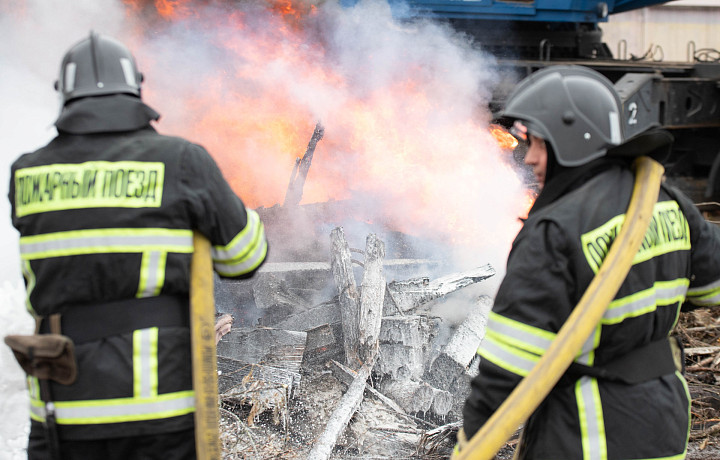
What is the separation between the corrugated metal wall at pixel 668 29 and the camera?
16.9 m

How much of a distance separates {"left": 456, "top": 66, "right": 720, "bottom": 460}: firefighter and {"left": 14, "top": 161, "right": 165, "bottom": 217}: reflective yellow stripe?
109 centimetres

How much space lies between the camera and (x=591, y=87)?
1821 millimetres

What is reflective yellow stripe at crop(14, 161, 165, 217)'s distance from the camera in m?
1.92

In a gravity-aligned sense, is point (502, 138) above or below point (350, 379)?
above

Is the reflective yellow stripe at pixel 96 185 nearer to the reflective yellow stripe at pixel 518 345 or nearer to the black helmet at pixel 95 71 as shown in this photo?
the black helmet at pixel 95 71

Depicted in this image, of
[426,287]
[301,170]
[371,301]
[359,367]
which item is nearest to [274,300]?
[371,301]

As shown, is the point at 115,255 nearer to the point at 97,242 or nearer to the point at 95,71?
the point at 97,242

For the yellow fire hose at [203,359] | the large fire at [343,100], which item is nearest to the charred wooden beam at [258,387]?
the yellow fire hose at [203,359]

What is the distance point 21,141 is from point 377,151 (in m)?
3.91

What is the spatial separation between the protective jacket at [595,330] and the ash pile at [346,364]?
6.40 ft

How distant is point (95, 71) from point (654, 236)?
1772mm

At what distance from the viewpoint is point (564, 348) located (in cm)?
159

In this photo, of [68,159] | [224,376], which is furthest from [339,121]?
[68,159]

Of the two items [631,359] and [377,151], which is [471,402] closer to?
[631,359]
